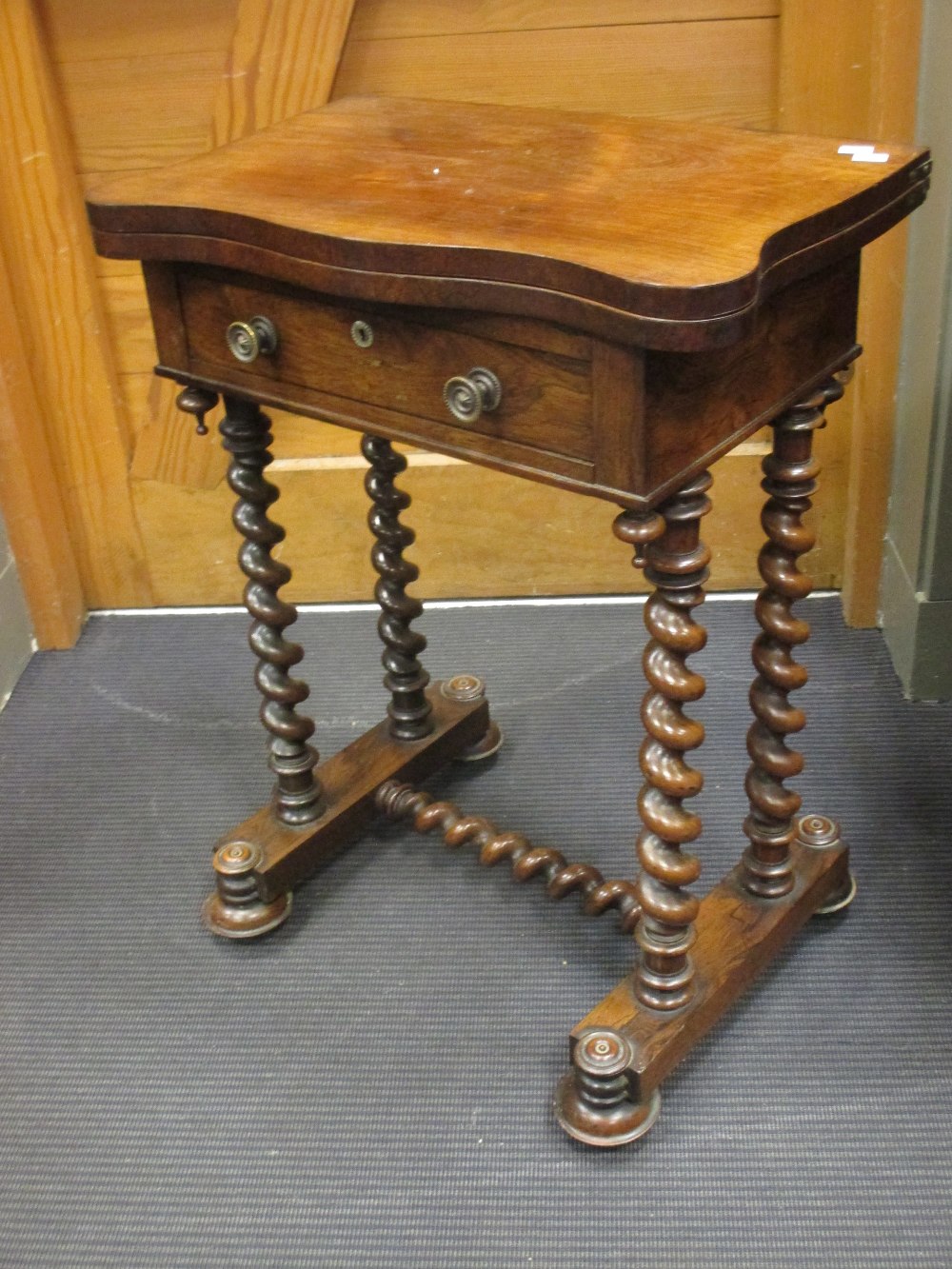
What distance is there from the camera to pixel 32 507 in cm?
A: 232

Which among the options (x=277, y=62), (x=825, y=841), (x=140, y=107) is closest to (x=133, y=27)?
(x=140, y=107)

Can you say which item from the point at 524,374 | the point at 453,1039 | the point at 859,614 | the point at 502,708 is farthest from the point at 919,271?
the point at 453,1039

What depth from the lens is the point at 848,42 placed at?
1950mm

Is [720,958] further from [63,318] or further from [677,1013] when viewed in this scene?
[63,318]

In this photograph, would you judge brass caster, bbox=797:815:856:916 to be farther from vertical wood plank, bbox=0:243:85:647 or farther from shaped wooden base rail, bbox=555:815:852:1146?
vertical wood plank, bbox=0:243:85:647

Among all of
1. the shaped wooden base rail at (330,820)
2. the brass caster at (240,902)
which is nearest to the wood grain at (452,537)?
the shaped wooden base rail at (330,820)

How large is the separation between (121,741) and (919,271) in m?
1.39

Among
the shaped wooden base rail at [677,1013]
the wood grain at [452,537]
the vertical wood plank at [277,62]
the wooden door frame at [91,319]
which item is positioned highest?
the vertical wood plank at [277,62]

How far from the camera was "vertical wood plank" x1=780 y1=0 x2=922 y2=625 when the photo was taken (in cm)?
190

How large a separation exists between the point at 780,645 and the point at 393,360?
54 centimetres

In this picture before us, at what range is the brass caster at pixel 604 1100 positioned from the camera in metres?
1.43

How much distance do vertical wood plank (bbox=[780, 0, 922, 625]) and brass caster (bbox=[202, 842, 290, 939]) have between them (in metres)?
1.11

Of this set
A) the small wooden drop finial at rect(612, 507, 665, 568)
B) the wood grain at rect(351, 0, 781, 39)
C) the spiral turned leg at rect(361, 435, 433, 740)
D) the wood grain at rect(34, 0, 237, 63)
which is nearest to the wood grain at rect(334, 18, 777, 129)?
the wood grain at rect(351, 0, 781, 39)

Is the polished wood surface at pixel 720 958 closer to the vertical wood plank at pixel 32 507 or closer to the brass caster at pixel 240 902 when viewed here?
the brass caster at pixel 240 902
